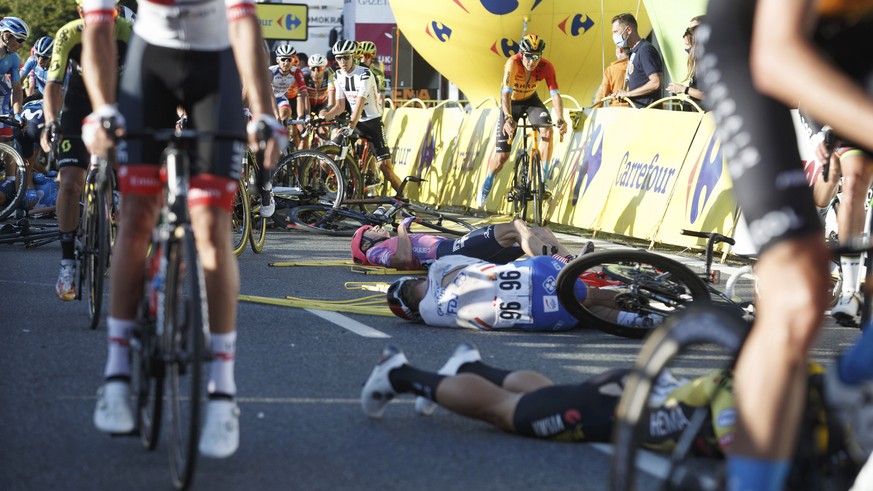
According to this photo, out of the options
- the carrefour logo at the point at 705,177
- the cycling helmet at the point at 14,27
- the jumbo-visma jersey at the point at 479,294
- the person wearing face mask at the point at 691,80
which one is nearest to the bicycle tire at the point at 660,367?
the jumbo-visma jersey at the point at 479,294

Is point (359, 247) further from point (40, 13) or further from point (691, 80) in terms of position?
point (40, 13)

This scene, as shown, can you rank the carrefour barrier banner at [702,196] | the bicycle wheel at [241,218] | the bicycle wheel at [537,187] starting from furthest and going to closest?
the bicycle wheel at [537,187]
the carrefour barrier banner at [702,196]
the bicycle wheel at [241,218]

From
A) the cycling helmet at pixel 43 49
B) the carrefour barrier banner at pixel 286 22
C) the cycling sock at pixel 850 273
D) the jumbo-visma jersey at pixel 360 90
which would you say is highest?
the carrefour barrier banner at pixel 286 22

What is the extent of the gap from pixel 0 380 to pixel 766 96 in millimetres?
4153

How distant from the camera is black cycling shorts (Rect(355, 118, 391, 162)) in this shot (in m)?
17.9

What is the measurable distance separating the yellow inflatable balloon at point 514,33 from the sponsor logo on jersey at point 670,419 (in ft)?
60.0

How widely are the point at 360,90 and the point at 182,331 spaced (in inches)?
548

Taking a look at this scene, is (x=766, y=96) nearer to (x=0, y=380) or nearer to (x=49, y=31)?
(x=0, y=380)

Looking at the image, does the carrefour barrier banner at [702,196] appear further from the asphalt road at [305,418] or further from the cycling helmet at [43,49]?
the cycling helmet at [43,49]

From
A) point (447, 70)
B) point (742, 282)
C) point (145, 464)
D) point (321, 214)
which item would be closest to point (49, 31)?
point (447, 70)

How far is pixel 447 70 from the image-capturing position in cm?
2550

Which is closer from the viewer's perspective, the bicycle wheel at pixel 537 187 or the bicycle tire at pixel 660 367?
the bicycle tire at pixel 660 367

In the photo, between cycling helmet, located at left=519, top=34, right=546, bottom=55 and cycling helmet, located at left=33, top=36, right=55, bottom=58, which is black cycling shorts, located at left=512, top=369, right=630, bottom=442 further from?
cycling helmet, located at left=33, top=36, right=55, bottom=58

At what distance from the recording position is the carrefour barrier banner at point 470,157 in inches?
699
